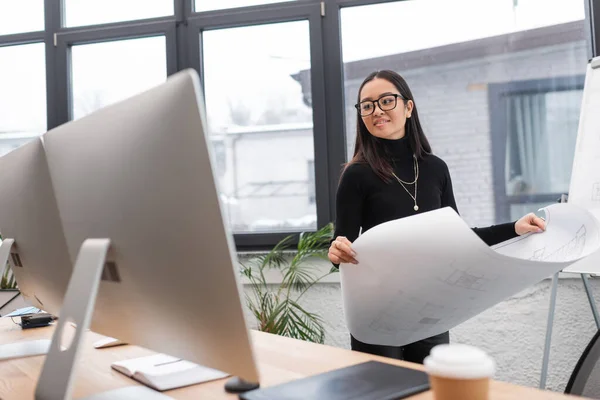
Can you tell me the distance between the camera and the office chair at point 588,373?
96 cm

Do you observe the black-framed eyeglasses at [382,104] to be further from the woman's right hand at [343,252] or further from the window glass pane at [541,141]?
the window glass pane at [541,141]

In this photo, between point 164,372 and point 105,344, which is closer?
point 164,372

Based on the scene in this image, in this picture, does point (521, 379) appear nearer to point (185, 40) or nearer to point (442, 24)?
point (442, 24)

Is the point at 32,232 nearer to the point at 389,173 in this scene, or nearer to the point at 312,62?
the point at 389,173

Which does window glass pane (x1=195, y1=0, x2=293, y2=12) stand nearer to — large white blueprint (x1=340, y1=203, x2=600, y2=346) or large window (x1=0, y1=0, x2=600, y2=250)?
large window (x1=0, y1=0, x2=600, y2=250)

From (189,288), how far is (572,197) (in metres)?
1.92

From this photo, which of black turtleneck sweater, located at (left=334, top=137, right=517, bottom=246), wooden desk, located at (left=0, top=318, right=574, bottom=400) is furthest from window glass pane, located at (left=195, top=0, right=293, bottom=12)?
wooden desk, located at (left=0, top=318, right=574, bottom=400)

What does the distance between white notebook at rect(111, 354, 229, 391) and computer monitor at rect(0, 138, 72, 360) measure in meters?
0.19

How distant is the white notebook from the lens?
3.32 feet

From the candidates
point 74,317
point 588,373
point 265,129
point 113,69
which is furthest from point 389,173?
point 113,69

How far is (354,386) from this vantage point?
3.02 ft

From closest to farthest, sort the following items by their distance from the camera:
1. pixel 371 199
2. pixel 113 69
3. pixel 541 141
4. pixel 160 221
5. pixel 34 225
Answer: pixel 160 221
pixel 34 225
pixel 371 199
pixel 541 141
pixel 113 69

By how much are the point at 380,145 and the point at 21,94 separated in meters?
2.42

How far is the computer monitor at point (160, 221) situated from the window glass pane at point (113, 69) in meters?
2.34
